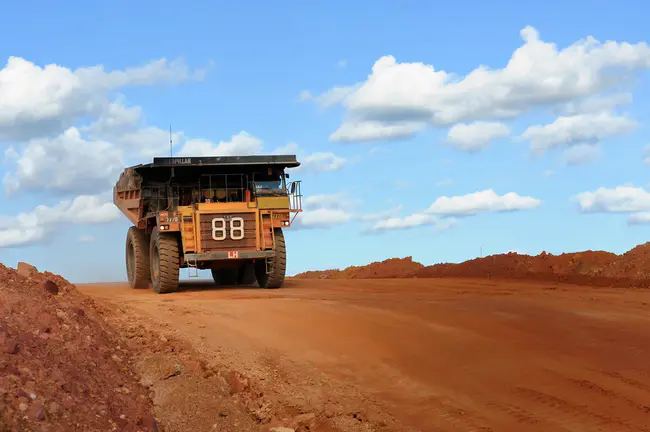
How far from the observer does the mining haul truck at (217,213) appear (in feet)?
63.7

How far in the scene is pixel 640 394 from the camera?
963cm

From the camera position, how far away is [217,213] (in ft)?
64.1

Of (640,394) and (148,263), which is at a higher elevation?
(148,263)

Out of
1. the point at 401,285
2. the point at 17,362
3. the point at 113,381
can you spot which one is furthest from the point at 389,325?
the point at 401,285

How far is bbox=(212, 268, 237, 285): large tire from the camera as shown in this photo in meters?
25.1

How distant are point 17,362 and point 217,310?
18.0 ft

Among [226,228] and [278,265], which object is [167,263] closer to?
[226,228]

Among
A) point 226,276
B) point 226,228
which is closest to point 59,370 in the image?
point 226,228

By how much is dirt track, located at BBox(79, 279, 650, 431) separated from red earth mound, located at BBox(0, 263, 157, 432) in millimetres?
1437

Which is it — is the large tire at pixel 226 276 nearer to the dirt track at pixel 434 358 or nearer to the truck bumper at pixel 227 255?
the truck bumper at pixel 227 255

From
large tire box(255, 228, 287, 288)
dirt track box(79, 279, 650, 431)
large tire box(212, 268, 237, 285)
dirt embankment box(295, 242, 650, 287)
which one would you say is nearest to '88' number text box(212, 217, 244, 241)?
large tire box(255, 228, 287, 288)

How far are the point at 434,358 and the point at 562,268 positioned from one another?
15200 mm

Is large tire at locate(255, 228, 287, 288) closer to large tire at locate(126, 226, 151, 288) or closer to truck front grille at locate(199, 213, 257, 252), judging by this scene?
truck front grille at locate(199, 213, 257, 252)

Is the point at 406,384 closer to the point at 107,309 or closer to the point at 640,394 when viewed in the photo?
the point at 640,394
